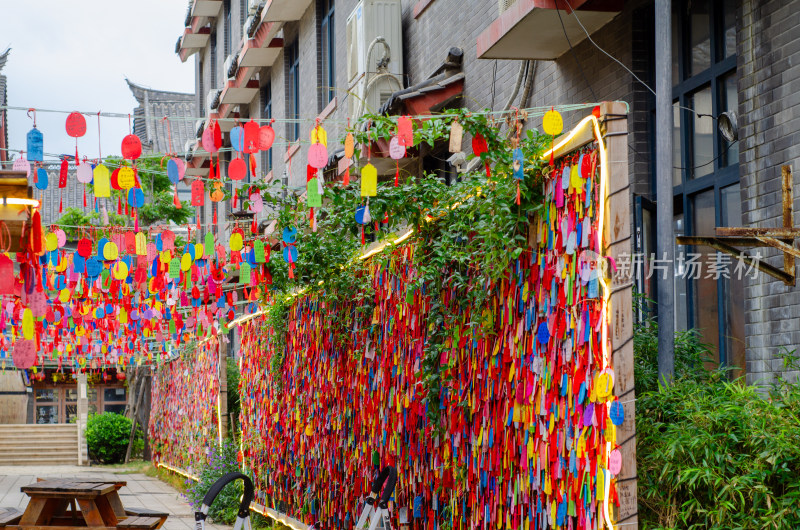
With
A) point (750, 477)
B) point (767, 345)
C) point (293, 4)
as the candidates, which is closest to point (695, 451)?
point (750, 477)

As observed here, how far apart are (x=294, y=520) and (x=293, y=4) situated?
1007 cm

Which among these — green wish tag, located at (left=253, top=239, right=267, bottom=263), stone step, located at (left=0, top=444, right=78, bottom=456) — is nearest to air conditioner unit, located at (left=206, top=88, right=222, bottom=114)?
stone step, located at (left=0, top=444, right=78, bottom=456)

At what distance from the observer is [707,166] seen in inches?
257

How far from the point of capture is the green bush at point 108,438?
27.0m

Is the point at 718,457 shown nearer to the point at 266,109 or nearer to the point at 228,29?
the point at 266,109

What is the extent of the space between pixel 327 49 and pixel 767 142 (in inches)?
440

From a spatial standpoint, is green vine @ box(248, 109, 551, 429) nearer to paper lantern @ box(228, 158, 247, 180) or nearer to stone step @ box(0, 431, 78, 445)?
paper lantern @ box(228, 158, 247, 180)

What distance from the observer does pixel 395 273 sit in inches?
299

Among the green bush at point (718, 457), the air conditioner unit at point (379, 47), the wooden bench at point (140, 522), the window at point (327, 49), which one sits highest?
the window at point (327, 49)

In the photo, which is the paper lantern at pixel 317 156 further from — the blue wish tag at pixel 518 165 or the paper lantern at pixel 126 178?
the paper lantern at pixel 126 178

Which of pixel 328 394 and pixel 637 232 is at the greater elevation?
pixel 637 232

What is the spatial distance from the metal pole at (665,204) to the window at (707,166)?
106 cm

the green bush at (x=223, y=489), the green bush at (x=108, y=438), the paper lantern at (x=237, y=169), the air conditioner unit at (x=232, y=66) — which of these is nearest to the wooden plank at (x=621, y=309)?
the paper lantern at (x=237, y=169)

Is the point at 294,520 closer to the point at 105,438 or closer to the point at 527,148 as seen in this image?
the point at 527,148
